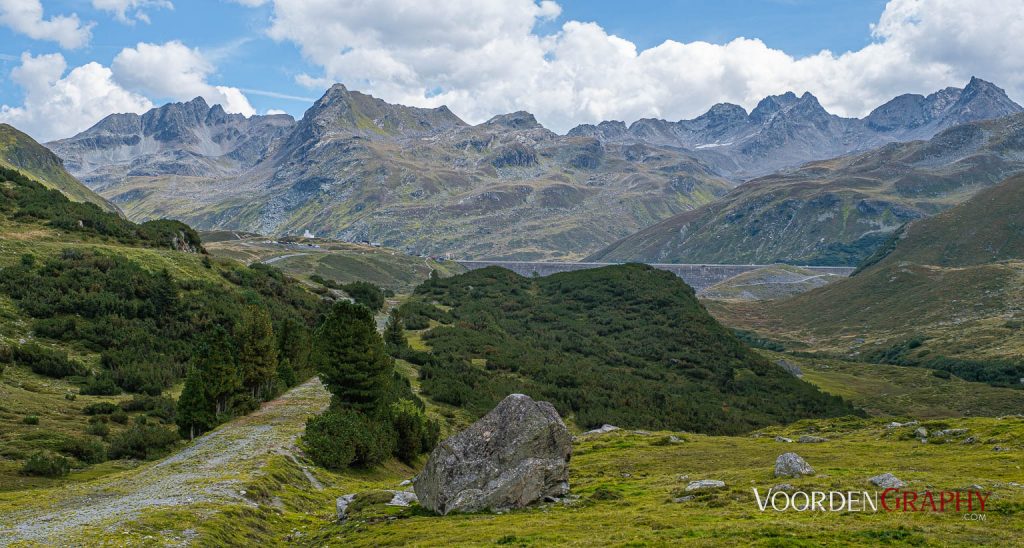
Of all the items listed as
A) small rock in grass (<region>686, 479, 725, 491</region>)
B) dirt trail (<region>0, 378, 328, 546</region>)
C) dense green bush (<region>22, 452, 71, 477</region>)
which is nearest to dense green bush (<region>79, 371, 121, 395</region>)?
dirt trail (<region>0, 378, 328, 546</region>)

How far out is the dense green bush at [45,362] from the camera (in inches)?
1812

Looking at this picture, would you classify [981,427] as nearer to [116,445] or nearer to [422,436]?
[422,436]

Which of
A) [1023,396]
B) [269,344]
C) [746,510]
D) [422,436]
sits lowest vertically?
[1023,396]

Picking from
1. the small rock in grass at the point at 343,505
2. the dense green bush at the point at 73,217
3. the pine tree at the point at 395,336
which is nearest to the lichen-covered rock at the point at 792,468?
the small rock in grass at the point at 343,505

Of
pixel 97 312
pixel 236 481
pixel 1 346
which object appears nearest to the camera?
pixel 236 481

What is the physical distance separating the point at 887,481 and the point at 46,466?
3803 cm

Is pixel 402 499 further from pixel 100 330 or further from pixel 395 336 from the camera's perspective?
pixel 395 336

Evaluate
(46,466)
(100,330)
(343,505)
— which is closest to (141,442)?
(46,466)

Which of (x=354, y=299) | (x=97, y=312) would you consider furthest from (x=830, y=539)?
(x=354, y=299)

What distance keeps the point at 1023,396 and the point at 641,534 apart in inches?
4720

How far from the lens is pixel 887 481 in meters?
24.6

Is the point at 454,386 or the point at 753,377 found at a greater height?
the point at 454,386

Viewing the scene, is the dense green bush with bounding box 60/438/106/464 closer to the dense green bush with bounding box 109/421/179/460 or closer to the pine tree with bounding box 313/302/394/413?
the dense green bush with bounding box 109/421/179/460

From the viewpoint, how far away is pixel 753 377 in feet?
330
